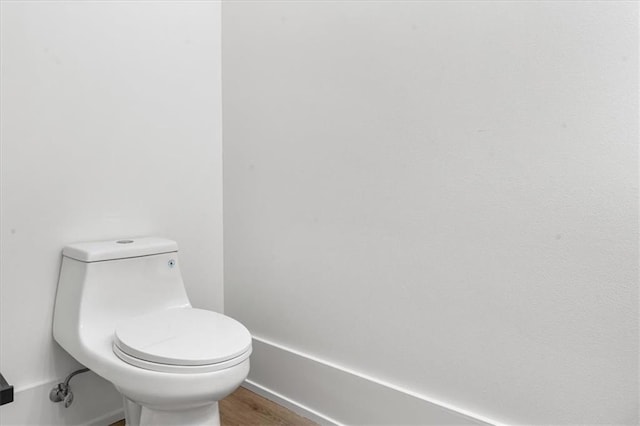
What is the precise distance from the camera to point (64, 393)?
1.33m

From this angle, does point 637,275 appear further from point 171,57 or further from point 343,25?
point 171,57

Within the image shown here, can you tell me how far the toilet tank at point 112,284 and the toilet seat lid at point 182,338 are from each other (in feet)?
0.39

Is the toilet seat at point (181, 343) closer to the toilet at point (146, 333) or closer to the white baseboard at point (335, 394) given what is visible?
the toilet at point (146, 333)

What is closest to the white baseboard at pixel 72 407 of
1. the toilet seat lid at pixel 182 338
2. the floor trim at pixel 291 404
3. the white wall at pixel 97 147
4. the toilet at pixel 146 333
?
the white wall at pixel 97 147

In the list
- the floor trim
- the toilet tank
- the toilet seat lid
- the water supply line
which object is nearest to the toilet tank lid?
the toilet tank

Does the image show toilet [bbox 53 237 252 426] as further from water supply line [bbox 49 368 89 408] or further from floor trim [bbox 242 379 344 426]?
floor trim [bbox 242 379 344 426]

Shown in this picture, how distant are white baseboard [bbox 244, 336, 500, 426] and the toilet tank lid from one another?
1.93 feet

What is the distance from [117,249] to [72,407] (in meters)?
0.57

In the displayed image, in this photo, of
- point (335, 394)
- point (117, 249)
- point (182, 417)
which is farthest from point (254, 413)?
point (117, 249)

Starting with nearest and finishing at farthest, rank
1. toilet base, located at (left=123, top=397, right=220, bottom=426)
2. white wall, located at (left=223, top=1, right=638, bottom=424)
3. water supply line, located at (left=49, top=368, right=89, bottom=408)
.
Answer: white wall, located at (left=223, top=1, right=638, bottom=424) → toilet base, located at (left=123, top=397, right=220, bottom=426) → water supply line, located at (left=49, top=368, right=89, bottom=408)

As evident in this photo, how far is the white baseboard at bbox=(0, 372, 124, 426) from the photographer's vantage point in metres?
1.27

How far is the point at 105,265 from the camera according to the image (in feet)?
4.34

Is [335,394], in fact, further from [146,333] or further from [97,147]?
[97,147]

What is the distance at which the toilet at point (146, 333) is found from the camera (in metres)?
1.02
